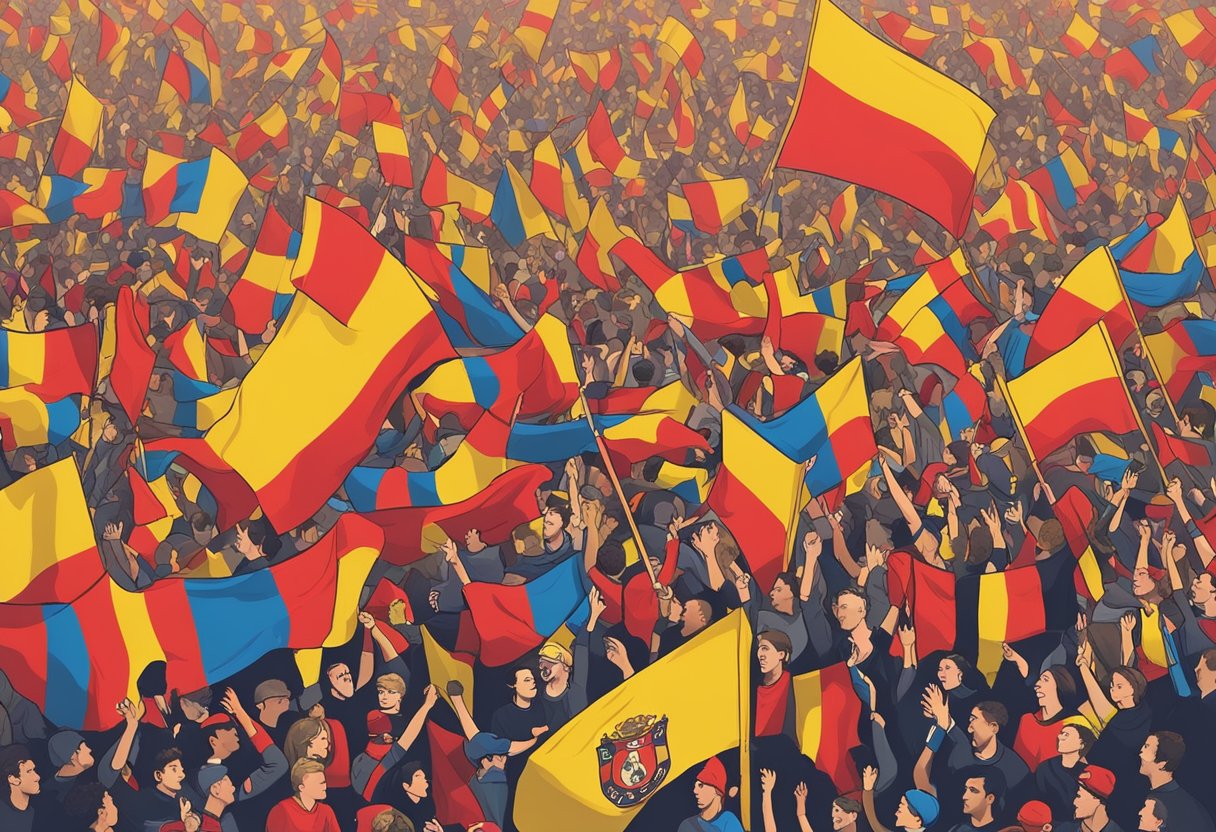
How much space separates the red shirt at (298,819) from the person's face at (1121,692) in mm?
2622

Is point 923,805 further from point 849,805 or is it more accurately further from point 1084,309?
point 1084,309

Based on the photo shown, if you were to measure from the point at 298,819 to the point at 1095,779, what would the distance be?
2.65 metres

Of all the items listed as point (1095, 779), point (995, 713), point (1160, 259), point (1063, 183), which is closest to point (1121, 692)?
point (1095, 779)

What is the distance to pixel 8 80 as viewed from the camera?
380 centimetres

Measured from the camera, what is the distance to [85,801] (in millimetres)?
3264

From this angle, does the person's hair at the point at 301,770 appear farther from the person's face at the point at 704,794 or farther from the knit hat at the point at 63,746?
the person's face at the point at 704,794

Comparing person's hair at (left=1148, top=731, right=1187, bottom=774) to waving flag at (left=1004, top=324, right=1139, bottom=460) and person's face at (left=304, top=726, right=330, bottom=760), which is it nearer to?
waving flag at (left=1004, top=324, right=1139, bottom=460)

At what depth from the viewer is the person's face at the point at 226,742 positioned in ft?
10.8

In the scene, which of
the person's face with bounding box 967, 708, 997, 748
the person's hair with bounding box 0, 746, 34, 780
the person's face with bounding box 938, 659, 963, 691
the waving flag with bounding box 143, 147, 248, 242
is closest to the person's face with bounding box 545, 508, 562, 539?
the person's face with bounding box 938, 659, 963, 691

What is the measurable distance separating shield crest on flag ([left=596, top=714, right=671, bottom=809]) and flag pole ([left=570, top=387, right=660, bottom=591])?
1.55 feet

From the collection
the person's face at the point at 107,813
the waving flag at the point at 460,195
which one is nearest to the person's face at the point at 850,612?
the waving flag at the point at 460,195

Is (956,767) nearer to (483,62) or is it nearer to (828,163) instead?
(828,163)

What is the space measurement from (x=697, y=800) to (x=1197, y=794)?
1.70 meters

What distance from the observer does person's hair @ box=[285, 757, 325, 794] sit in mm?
3268
